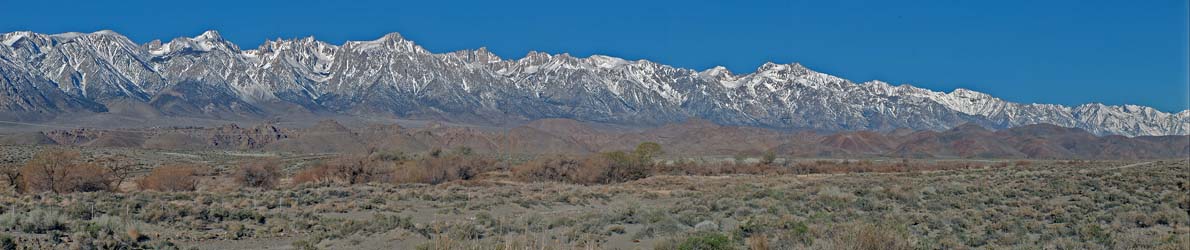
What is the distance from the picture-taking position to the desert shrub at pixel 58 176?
41.1m

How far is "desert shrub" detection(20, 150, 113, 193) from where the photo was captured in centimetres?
4109

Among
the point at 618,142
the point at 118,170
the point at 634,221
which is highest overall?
the point at 618,142

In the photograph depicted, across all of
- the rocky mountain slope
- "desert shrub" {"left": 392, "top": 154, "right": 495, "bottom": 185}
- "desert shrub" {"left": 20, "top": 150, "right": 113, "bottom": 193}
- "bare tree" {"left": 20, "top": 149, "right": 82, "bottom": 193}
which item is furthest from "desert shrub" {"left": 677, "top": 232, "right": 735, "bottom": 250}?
the rocky mountain slope

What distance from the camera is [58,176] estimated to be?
41.2 m

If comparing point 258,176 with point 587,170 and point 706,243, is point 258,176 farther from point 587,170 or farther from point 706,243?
point 706,243

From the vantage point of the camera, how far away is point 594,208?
33.8 meters

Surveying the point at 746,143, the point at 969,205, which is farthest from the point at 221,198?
the point at 746,143

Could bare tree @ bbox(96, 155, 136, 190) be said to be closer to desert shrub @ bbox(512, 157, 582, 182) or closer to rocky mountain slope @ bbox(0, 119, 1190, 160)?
desert shrub @ bbox(512, 157, 582, 182)

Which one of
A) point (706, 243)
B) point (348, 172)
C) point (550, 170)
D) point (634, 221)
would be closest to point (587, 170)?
point (550, 170)

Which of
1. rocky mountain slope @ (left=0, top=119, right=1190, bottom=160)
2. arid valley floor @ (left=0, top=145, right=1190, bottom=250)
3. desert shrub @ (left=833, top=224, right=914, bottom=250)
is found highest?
rocky mountain slope @ (left=0, top=119, right=1190, bottom=160)

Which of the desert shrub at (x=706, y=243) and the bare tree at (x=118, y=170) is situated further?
the bare tree at (x=118, y=170)

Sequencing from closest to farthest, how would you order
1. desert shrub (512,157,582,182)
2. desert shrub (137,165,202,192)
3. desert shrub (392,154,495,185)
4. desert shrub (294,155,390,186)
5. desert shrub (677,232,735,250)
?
desert shrub (677,232,735,250), desert shrub (137,165,202,192), desert shrub (294,155,390,186), desert shrub (392,154,495,185), desert shrub (512,157,582,182)

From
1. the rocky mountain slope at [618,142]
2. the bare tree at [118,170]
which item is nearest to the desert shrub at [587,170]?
the bare tree at [118,170]

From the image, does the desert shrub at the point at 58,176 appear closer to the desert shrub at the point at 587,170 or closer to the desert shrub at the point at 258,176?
the desert shrub at the point at 258,176
